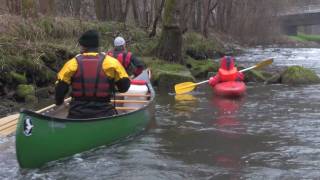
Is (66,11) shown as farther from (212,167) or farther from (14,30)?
(212,167)

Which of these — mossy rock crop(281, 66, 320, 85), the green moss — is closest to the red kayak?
the green moss

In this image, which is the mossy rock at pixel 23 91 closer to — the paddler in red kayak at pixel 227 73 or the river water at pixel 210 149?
the river water at pixel 210 149

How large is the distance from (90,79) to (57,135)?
85cm

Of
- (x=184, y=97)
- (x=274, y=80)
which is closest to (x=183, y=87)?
(x=184, y=97)

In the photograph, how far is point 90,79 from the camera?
7.36 metres

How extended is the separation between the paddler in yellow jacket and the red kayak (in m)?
6.43

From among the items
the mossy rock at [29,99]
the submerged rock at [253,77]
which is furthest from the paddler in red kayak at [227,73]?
the mossy rock at [29,99]

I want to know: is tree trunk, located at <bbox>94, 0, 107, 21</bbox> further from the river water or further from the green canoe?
the green canoe

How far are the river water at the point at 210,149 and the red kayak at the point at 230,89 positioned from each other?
96 centimetres

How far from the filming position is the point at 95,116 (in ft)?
25.5

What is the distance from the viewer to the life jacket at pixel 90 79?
23.8 feet

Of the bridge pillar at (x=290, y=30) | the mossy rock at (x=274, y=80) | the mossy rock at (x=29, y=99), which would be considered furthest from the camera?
the bridge pillar at (x=290, y=30)

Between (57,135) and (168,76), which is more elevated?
(57,135)

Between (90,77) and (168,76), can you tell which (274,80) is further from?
(90,77)
